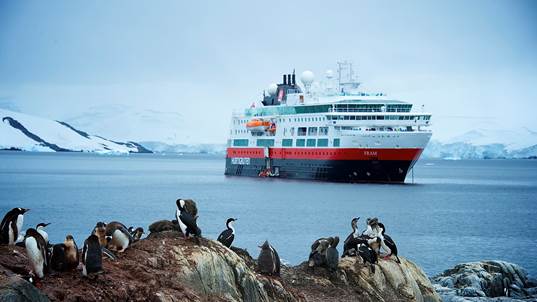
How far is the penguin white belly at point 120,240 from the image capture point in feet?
51.3

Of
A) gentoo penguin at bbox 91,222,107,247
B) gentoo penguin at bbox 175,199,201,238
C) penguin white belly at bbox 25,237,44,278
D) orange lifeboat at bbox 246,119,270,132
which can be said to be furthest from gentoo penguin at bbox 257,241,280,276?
orange lifeboat at bbox 246,119,270,132

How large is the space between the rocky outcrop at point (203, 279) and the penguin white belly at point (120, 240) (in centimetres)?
16

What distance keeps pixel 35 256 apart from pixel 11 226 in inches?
84.6

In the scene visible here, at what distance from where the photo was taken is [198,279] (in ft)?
52.0

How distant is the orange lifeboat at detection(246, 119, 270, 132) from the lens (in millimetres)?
93875

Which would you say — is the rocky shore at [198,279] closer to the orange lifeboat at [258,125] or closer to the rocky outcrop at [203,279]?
the rocky outcrop at [203,279]

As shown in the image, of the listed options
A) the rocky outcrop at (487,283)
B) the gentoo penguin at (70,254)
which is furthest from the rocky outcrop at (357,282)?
the gentoo penguin at (70,254)

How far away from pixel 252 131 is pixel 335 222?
4812cm

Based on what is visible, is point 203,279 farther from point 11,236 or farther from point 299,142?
point 299,142

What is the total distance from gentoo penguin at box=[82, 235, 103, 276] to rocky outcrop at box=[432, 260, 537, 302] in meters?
13.4

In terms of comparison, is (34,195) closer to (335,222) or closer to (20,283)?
(335,222)

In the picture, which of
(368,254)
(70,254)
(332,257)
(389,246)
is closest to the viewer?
(70,254)

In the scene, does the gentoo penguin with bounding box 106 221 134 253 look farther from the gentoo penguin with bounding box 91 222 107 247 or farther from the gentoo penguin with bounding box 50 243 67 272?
the gentoo penguin with bounding box 50 243 67 272

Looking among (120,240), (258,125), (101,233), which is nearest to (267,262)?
(120,240)
